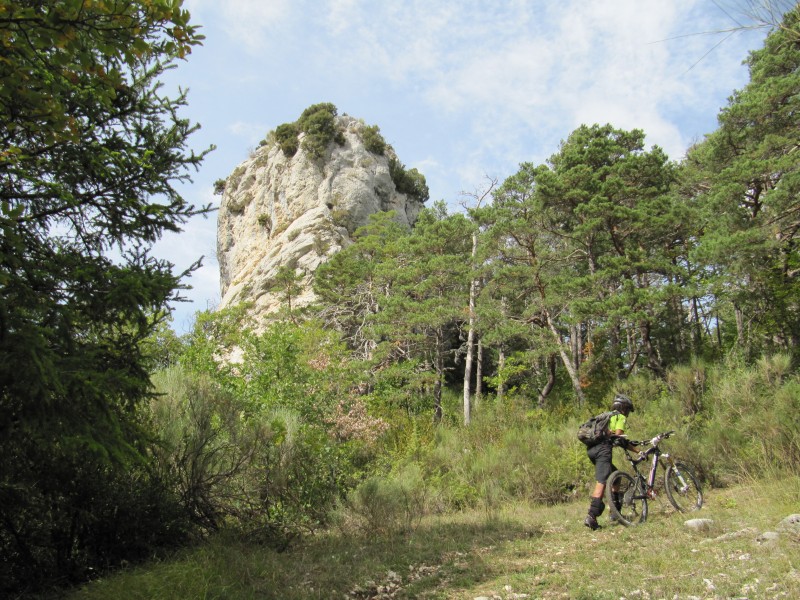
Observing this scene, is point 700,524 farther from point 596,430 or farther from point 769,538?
point 596,430

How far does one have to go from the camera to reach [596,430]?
7473 mm

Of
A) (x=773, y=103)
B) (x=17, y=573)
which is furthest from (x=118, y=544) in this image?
(x=773, y=103)

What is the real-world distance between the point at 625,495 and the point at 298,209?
95.7 feet

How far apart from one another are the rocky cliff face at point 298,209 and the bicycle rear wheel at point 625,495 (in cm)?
2228

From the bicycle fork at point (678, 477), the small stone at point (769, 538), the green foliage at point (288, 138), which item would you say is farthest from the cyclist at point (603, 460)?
the green foliage at point (288, 138)

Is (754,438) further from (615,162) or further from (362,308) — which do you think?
(362,308)

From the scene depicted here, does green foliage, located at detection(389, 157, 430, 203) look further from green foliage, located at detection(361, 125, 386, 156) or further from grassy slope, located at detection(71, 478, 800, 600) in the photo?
grassy slope, located at detection(71, 478, 800, 600)

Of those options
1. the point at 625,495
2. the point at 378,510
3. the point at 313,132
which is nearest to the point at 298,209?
the point at 313,132

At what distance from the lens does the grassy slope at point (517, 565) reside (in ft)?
14.9

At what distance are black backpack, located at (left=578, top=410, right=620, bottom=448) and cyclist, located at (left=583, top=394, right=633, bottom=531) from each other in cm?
6

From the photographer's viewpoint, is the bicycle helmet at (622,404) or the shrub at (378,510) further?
the shrub at (378,510)

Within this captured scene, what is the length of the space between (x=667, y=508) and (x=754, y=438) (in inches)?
138

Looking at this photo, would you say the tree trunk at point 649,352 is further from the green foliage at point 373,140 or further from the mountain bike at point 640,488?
the green foliage at point 373,140

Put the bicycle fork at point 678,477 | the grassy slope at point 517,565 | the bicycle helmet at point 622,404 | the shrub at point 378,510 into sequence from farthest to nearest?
1. the shrub at point 378,510
2. the bicycle helmet at point 622,404
3. the bicycle fork at point 678,477
4. the grassy slope at point 517,565
